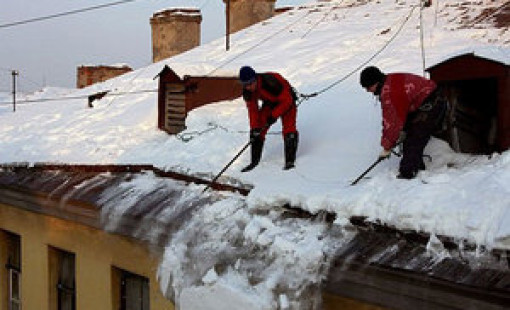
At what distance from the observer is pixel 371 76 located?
4637mm

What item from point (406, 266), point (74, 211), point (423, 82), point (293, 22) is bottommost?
point (74, 211)

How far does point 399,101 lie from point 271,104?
1577mm

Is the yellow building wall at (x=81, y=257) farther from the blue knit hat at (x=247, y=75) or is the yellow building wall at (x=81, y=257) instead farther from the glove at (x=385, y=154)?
the glove at (x=385, y=154)

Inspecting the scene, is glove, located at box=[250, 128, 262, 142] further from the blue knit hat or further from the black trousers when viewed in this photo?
the black trousers

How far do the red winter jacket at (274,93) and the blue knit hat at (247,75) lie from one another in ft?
0.35

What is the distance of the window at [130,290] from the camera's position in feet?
22.4

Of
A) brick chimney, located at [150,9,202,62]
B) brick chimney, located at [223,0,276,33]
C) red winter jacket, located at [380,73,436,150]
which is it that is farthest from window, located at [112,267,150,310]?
brick chimney, located at [150,9,202,62]

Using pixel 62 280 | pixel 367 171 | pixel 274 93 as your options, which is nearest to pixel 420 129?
pixel 367 171

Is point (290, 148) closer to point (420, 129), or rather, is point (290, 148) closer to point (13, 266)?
point (420, 129)

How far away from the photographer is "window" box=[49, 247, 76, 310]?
26.2 ft

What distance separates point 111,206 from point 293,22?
6.90 meters

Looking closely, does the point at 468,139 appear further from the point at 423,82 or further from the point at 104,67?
the point at 104,67

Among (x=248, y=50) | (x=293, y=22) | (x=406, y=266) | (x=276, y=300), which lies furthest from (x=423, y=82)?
(x=293, y=22)

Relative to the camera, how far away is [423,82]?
4.56 meters
